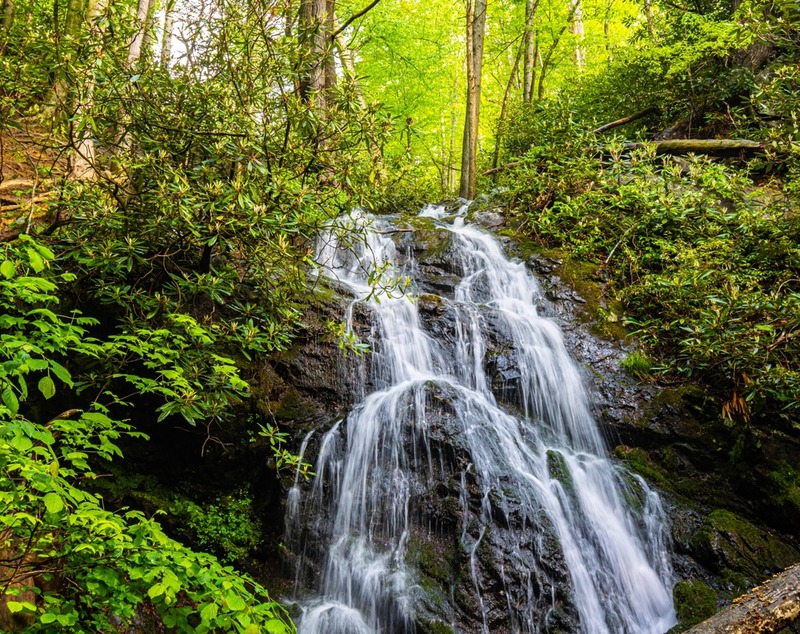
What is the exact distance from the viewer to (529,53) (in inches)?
583

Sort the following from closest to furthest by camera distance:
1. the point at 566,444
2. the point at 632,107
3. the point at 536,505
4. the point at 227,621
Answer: the point at 227,621 → the point at 536,505 → the point at 566,444 → the point at 632,107

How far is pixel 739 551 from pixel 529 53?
48.4ft

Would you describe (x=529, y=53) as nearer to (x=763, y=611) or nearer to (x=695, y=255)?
(x=695, y=255)

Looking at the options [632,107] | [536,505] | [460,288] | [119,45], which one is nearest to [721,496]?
[536,505]

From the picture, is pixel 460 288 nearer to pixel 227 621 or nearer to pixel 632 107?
pixel 227 621

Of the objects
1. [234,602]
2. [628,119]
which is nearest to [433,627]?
[234,602]

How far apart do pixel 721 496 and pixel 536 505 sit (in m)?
2.24

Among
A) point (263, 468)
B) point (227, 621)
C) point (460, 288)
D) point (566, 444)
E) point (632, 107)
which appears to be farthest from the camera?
point (632, 107)

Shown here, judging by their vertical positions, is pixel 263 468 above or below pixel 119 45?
below

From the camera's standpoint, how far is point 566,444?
226 inches

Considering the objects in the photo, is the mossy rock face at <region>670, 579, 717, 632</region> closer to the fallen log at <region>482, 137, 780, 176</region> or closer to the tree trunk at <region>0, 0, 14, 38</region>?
the fallen log at <region>482, 137, 780, 176</region>

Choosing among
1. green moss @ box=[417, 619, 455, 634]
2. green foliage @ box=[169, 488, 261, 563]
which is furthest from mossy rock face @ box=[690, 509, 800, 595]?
green foliage @ box=[169, 488, 261, 563]

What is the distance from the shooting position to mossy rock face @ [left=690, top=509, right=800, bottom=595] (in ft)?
14.6

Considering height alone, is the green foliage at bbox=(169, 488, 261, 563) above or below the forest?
below
